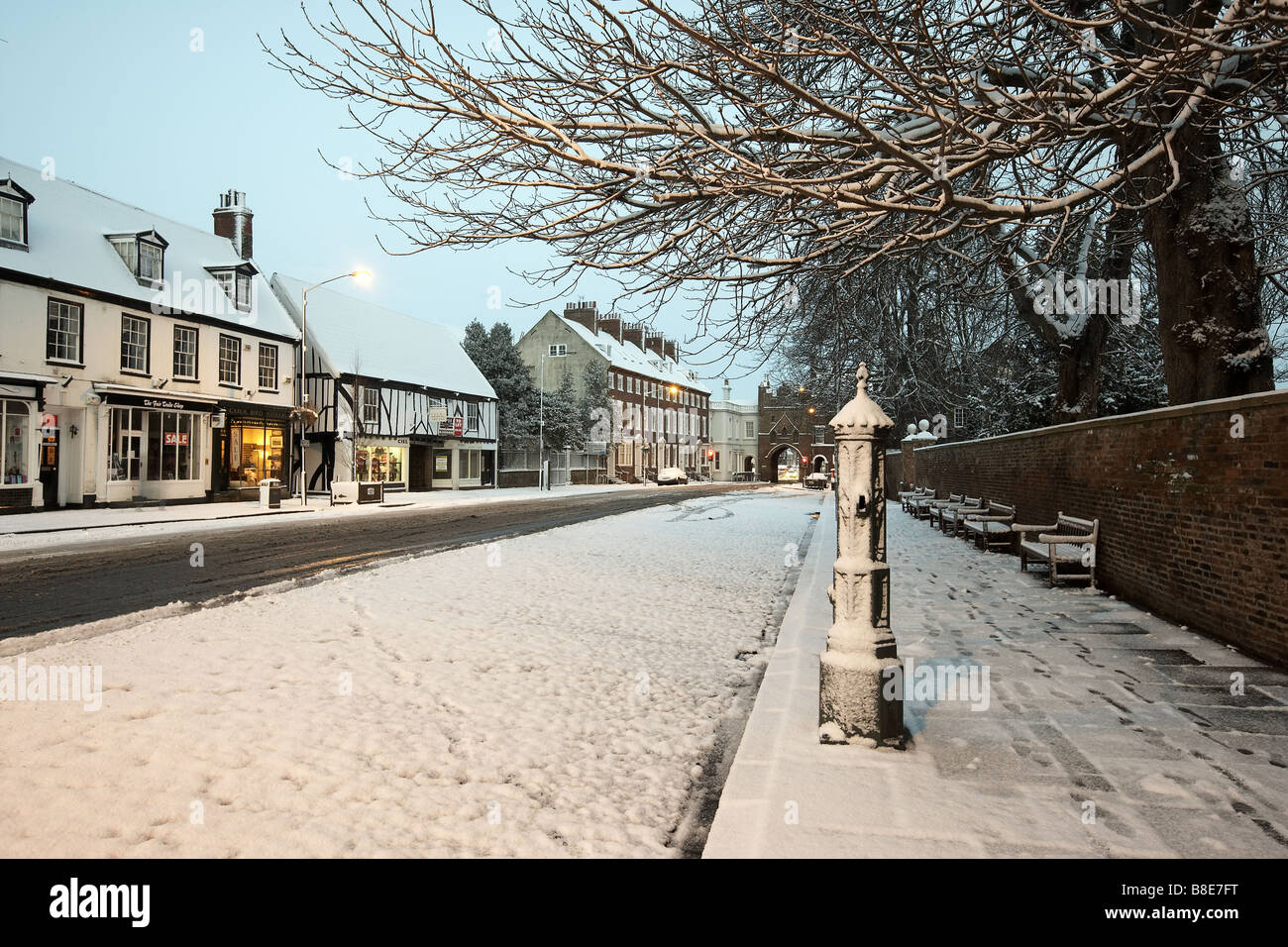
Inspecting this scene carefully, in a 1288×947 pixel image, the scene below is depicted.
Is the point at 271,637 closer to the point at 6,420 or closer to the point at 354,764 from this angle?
the point at 354,764

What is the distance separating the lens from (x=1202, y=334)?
7.75 metres

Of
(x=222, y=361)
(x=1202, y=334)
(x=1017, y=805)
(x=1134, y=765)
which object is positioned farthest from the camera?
(x=222, y=361)

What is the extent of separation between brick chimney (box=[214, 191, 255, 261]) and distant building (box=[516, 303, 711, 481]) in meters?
24.5

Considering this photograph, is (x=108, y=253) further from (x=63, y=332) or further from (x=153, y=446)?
(x=153, y=446)

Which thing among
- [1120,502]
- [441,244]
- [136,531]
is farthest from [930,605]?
[136,531]

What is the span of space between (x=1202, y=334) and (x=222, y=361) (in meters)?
29.2

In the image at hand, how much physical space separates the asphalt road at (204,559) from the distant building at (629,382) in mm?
34185

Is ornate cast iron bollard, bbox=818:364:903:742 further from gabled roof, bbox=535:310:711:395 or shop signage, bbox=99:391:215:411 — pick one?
gabled roof, bbox=535:310:711:395

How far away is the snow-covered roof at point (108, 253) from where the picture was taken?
2155cm

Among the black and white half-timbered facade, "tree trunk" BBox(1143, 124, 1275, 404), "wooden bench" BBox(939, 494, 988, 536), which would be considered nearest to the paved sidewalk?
"tree trunk" BBox(1143, 124, 1275, 404)

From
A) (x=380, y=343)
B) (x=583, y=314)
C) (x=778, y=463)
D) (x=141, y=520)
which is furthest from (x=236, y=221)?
(x=778, y=463)

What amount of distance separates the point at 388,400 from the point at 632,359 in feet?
124

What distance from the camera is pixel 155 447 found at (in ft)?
78.7

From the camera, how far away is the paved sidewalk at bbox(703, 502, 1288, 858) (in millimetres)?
3045
